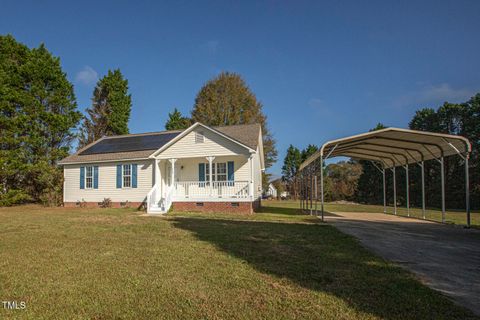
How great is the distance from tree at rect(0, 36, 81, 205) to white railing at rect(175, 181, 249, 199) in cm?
1061

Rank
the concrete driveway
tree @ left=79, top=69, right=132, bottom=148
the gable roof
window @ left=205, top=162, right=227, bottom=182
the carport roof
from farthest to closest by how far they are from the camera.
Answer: tree @ left=79, top=69, right=132, bottom=148 → window @ left=205, top=162, right=227, bottom=182 → the gable roof → the carport roof → the concrete driveway

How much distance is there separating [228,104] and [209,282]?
1331 inches

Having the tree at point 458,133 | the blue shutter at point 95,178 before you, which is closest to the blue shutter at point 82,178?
the blue shutter at point 95,178

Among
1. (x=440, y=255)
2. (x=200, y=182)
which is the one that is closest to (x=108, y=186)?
(x=200, y=182)

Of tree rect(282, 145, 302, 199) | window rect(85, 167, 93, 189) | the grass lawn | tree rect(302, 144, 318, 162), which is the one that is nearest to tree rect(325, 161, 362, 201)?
tree rect(302, 144, 318, 162)

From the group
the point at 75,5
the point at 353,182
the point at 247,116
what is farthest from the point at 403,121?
the point at 75,5

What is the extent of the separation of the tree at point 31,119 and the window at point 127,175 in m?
5.94

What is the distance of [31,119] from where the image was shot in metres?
22.7

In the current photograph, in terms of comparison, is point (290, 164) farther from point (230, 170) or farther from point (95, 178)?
point (95, 178)

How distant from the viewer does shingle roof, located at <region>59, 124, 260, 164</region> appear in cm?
1923

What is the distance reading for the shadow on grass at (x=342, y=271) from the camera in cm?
317

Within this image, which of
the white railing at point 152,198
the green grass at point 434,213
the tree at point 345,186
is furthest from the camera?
the tree at point 345,186

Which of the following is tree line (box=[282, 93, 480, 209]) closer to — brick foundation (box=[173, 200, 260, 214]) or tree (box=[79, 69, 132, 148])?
brick foundation (box=[173, 200, 260, 214])

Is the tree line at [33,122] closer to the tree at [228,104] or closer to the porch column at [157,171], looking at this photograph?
the porch column at [157,171]
